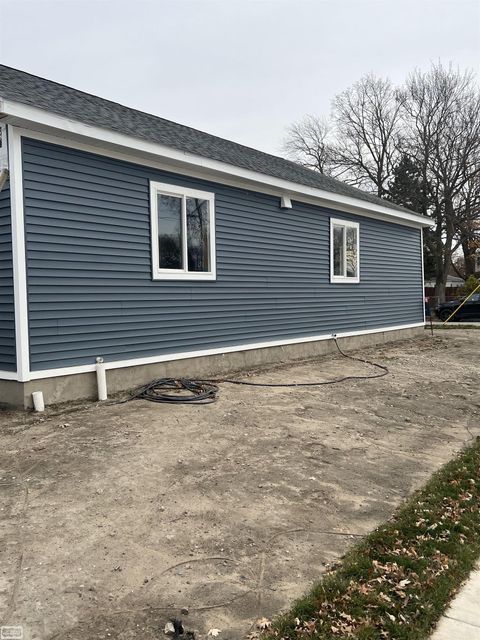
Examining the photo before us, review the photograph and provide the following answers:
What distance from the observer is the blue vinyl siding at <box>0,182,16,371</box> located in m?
5.77

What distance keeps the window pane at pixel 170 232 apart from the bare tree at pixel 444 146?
88.7ft

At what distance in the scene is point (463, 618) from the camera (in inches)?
89.0

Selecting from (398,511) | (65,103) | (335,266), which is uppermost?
(65,103)

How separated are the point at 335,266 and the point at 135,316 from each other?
6.05 m

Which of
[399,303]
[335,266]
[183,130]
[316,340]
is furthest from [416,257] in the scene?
[183,130]

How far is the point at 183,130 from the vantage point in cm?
1017

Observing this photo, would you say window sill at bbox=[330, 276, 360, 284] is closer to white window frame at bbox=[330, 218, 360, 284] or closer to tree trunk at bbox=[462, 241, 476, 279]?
white window frame at bbox=[330, 218, 360, 284]

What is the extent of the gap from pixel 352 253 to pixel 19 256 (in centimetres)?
855

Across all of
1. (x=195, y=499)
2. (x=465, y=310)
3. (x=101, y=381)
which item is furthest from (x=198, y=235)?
(x=465, y=310)

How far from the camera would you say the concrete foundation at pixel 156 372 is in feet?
19.2

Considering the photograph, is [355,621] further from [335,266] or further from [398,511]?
[335,266]

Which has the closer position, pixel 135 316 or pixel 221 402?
pixel 221 402

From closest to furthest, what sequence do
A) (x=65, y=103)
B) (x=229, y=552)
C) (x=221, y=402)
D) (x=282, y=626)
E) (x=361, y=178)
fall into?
1. (x=282, y=626)
2. (x=229, y=552)
3. (x=221, y=402)
4. (x=65, y=103)
5. (x=361, y=178)

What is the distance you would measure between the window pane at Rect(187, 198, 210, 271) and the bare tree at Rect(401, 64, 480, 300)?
26398mm
